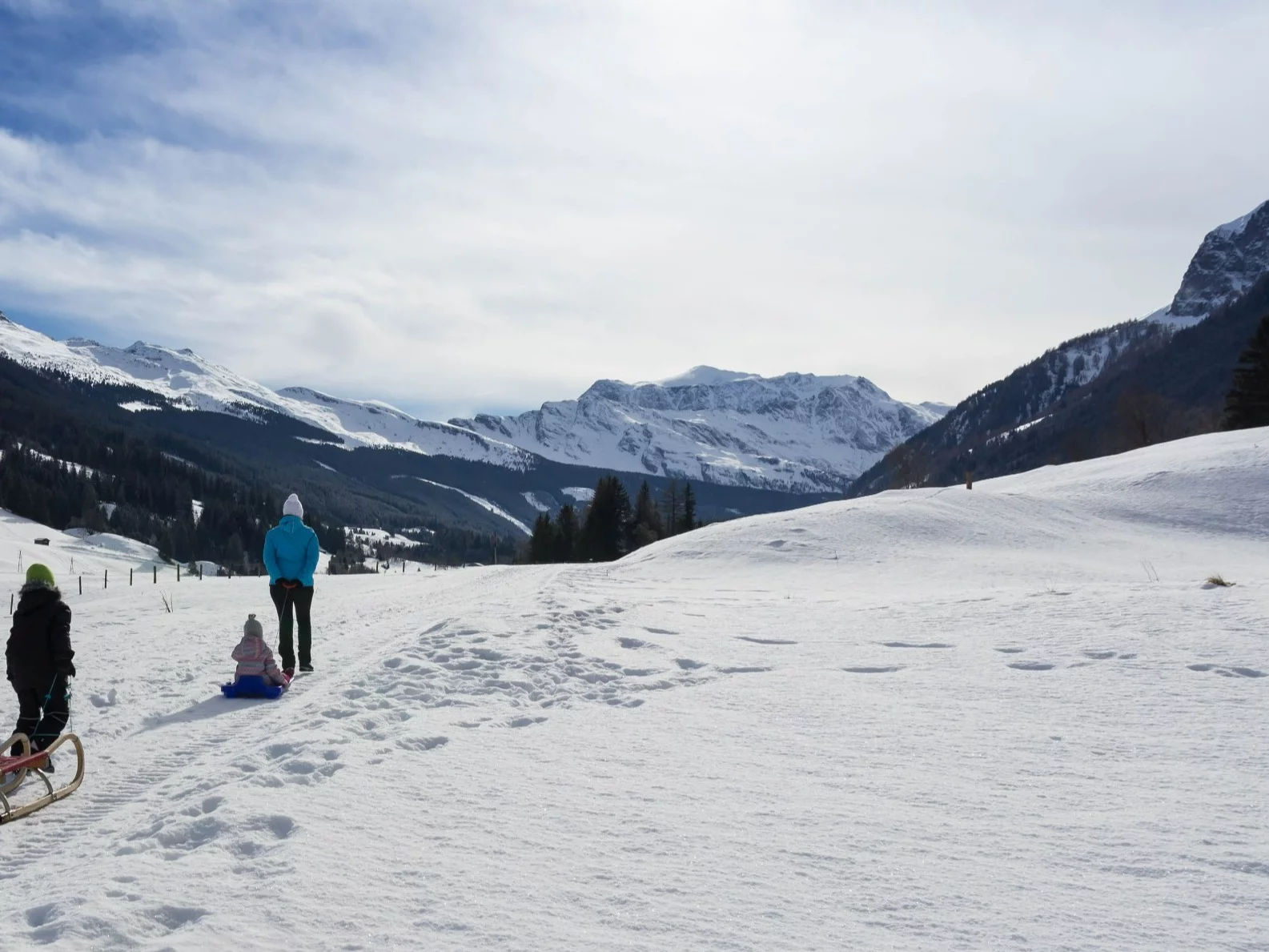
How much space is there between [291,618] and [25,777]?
4.30 meters

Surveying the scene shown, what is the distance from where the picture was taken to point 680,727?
727 centimetres

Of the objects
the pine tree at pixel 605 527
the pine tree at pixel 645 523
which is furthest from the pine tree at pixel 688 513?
the pine tree at pixel 605 527

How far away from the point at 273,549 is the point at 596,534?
5168cm

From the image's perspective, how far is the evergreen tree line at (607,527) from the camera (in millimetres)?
62219

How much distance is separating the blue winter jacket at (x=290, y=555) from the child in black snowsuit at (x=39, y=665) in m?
3.32

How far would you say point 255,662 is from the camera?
9.41 m

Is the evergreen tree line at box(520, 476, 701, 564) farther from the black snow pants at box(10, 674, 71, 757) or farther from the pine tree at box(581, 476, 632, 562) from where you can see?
the black snow pants at box(10, 674, 71, 757)

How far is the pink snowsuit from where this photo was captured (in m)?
9.41

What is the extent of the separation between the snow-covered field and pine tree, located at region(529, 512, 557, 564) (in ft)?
176

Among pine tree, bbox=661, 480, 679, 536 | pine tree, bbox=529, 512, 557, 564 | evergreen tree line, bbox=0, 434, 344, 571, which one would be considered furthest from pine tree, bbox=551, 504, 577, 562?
evergreen tree line, bbox=0, 434, 344, 571

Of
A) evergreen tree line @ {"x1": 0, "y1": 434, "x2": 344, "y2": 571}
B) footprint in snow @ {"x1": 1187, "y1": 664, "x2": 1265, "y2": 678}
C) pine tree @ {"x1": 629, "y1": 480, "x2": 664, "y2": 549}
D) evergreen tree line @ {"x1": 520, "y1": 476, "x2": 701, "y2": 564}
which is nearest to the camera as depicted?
footprint in snow @ {"x1": 1187, "y1": 664, "x2": 1265, "y2": 678}

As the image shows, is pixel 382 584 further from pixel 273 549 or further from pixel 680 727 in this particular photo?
pixel 680 727

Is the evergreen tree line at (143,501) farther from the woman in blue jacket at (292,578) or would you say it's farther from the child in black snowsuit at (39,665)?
the child in black snowsuit at (39,665)

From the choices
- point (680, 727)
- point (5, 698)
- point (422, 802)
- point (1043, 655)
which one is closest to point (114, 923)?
point (422, 802)
